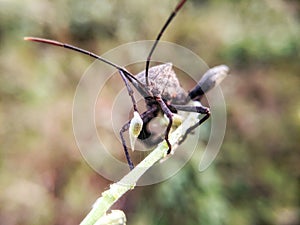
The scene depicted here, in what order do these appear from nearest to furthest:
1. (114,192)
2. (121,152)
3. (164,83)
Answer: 1. (114,192)
2. (164,83)
3. (121,152)

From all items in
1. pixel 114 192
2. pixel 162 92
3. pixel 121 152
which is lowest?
pixel 114 192

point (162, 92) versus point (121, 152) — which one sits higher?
point (121, 152)

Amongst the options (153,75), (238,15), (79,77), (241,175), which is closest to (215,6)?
(238,15)

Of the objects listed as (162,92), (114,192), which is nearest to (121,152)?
(162,92)

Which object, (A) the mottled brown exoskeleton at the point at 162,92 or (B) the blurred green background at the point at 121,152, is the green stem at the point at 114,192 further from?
(B) the blurred green background at the point at 121,152

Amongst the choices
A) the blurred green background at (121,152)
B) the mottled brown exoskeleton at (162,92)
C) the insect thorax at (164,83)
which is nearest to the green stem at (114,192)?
the mottled brown exoskeleton at (162,92)

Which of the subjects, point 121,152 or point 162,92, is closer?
point 162,92

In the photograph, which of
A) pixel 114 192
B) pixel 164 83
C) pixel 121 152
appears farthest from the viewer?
pixel 121 152

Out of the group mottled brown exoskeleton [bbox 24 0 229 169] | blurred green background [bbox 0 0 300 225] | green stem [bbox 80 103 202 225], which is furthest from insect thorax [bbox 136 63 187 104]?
blurred green background [bbox 0 0 300 225]

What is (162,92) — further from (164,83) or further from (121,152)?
(121,152)
